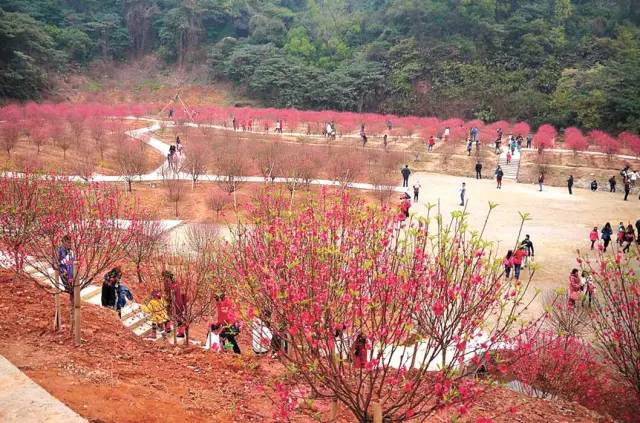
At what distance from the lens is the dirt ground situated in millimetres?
6703

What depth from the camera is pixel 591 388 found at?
9.92 metres

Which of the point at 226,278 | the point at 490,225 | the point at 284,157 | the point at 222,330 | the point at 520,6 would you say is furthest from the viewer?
the point at 520,6

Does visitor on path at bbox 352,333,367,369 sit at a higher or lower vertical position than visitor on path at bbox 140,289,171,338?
higher

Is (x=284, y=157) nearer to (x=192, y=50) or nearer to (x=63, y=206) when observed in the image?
(x=63, y=206)

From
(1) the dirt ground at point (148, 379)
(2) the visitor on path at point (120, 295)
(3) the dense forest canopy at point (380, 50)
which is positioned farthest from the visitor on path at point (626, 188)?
(2) the visitor on path at point (120, 295)

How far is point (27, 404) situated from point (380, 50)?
2214 inches

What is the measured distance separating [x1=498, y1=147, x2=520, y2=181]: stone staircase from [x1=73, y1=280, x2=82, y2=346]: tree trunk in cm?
2997

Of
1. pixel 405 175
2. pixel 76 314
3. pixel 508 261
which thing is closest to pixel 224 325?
pixel 76 314

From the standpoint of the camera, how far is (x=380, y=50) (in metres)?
57.8

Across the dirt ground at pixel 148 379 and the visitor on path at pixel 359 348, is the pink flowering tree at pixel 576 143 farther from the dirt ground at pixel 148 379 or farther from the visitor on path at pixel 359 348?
the visitor on path at pixel 359 348

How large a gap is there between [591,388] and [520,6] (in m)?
55.7

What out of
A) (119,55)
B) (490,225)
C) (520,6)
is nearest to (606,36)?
(520,6)

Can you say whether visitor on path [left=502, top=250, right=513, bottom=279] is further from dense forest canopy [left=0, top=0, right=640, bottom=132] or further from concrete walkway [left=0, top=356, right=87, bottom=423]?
dense forest canopy [left=0, top=0, right=640, bottom=132]

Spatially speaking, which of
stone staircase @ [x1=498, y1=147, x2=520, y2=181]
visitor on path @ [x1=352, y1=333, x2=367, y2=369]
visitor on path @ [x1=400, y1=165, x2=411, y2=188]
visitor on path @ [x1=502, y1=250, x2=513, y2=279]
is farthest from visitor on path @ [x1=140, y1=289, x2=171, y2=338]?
stone staircase @ [x1=498, y1=147, x2=520, y2=181]
